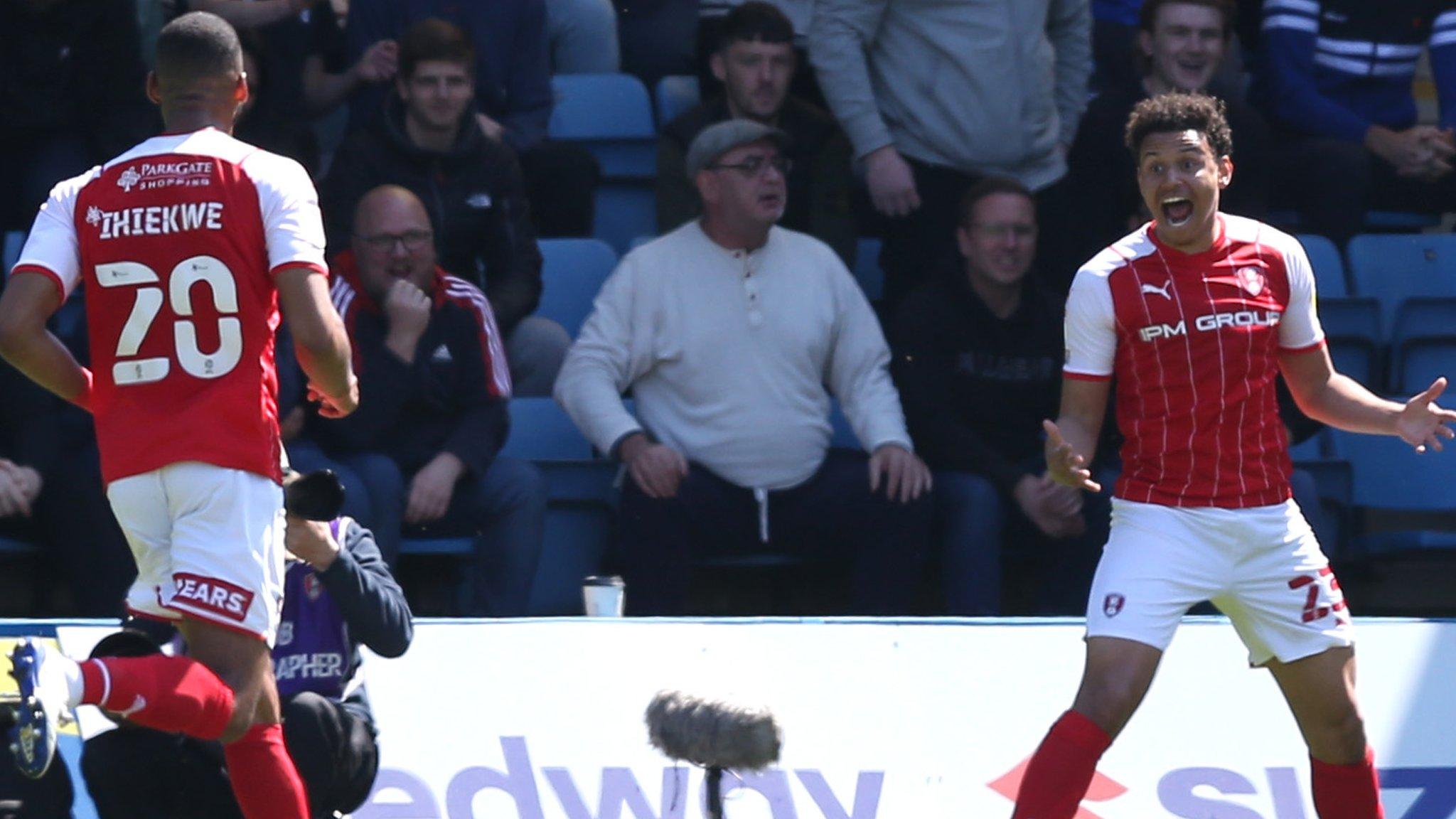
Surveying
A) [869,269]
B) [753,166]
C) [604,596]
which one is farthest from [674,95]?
[604,596]

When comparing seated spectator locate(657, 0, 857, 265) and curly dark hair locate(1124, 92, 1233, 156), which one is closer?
curly dark hair locate(1124, 92, 1233, 156)

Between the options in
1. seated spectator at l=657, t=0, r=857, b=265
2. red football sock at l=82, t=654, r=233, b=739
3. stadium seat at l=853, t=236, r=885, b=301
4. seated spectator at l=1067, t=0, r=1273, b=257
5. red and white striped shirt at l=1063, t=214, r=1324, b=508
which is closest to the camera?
red football sock at l=82, t=654, r=233, b=739

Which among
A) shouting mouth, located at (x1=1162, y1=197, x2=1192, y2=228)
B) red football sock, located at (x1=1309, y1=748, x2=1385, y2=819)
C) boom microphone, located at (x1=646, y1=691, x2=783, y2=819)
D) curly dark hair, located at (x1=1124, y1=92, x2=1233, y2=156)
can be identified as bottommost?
red football sock, located at (x1=1309, y1=748, x2=1385, y2=819)

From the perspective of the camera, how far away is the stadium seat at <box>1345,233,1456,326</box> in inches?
311

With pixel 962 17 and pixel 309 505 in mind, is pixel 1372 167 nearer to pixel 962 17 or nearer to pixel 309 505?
pixel 962 17

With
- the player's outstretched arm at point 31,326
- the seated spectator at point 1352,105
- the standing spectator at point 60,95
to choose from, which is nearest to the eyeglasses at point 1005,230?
the seated spectator at point 1352,105

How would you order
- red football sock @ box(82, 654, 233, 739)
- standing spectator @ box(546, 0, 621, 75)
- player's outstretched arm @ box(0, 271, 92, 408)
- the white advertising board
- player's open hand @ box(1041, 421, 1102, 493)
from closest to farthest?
red football sock @ box(82, 654, 233, 739) → player's outstretched arm @ box(0, 271, 92, 408) → player's open hand @ box(1041, 421, 1102, 493) → the white advertising board → standing spectator @ box(546, 0, 621, 75)

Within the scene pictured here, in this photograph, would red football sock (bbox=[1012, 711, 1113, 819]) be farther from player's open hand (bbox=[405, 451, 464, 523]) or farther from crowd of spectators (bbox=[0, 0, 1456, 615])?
player's open hand (bbox=[405, 451, 464, 523])

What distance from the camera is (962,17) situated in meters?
7.57

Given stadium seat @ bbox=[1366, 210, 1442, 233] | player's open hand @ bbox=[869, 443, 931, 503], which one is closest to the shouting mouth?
player's open hand @ bbox=[869, 443, 931, 503]

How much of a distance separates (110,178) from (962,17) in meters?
3.84

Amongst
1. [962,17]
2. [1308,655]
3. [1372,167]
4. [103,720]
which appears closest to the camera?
[1308,655]

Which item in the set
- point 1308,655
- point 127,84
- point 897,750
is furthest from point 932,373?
point 127,84

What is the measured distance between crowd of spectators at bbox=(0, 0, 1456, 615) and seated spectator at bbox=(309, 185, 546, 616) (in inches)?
0.4
